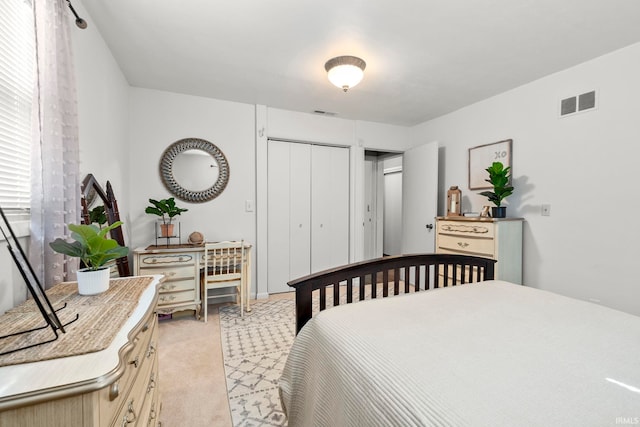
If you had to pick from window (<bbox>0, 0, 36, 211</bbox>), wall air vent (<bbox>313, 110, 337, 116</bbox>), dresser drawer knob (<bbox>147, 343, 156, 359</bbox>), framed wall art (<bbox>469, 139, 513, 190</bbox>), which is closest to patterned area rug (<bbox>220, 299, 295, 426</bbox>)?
dresser drawer knob (<bbox>147, 343, 156, 359</bbox>)

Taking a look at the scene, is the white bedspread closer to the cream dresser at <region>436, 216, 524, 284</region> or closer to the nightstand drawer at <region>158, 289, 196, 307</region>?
the cream dresser at <region>436, 216, 524, 284</region>

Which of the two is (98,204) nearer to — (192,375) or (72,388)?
(192,375)

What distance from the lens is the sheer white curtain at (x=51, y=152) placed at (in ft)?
3.78

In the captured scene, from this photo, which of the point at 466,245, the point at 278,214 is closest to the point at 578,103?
the point at 466,245

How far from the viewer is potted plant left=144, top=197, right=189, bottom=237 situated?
2875 mm

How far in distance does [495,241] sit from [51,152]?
3297mm

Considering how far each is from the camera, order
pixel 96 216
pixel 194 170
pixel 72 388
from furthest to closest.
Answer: pixel 194 170 < pixel 96 216 < pixel 72 388

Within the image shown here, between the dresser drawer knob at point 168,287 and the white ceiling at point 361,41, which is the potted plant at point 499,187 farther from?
the dresser drawer knob at point 168,287

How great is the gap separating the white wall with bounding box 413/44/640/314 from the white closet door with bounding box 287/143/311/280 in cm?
236

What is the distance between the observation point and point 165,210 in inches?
114

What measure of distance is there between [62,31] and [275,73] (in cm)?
163

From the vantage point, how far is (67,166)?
1332 mm

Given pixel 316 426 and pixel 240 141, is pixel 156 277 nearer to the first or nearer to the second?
pixel 316 426

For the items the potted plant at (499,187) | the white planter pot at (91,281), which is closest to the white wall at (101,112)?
the white planter pot at (91,281)
